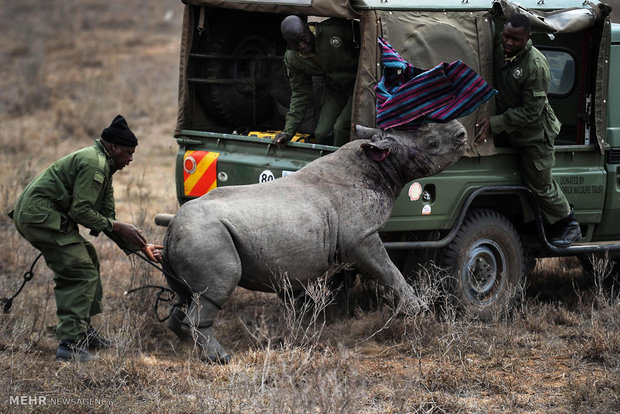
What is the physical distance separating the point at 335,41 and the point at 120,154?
1.78m

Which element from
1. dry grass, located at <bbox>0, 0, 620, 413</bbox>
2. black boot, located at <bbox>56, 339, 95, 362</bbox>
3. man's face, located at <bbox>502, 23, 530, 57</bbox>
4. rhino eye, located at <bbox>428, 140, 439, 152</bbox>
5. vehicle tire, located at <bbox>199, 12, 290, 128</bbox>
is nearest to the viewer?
dry grass, located at <bbox>0, 0, 620, 413</bbox>

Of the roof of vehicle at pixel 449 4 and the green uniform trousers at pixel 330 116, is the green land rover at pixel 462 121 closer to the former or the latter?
the roof of vehicle at pixel 449 4

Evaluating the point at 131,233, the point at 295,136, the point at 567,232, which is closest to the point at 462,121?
the point at 567,232

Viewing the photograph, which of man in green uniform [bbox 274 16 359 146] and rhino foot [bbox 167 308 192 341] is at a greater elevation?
man in green uniform [bbox 274 16 359 146]

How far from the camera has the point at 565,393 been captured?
518cm

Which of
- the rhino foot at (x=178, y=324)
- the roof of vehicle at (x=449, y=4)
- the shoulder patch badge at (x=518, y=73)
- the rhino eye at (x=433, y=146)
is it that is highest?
the roof of vehicle at (x=449, y=4)

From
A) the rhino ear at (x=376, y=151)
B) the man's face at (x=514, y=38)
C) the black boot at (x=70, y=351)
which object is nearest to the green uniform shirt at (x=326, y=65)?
the rhino ear at (x=376, y=151)

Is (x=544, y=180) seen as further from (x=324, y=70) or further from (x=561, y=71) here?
(x=324, y=70)

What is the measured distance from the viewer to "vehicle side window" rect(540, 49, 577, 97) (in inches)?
293

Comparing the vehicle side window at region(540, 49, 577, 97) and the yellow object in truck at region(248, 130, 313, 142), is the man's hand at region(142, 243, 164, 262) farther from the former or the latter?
the vehicle side window at region(540, 49, 577, 97)

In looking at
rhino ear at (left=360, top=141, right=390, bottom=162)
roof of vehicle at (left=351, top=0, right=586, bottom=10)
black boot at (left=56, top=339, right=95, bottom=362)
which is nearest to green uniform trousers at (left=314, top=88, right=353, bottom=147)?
rhino ear at (left=360, top=141, right=390, bottom=162)

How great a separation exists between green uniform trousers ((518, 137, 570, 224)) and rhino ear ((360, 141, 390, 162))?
129 centimetres

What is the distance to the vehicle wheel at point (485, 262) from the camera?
668 cm

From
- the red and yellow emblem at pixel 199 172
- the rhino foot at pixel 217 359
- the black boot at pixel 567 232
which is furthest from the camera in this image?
the red and yellow emblem at pixel 199 172
